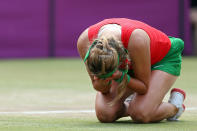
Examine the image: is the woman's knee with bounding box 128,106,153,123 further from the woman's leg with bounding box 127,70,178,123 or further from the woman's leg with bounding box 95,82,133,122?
the woman's leg with bounding box 95,82,133,122

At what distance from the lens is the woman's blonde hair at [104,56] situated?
341cm

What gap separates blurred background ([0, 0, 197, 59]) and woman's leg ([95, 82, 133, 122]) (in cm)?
699

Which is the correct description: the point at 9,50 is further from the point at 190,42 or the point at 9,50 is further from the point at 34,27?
the point at 190,42

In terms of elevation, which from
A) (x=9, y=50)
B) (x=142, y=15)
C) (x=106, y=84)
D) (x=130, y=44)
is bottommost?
(x=9, y=50)

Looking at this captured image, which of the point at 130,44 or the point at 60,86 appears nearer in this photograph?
the point at 130,44

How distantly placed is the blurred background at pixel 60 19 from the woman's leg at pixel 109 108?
6.99 meters

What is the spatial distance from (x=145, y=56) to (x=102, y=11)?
7526 millimetres

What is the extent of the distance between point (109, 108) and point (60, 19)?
7.30 metres

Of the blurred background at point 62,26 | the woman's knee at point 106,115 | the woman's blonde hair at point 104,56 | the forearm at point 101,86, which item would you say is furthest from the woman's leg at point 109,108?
the blurred background at point 62,26

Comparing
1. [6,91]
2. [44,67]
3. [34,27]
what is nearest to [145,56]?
[6,91]

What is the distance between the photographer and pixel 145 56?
3.71m

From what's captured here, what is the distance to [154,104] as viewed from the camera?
3973 millimetres

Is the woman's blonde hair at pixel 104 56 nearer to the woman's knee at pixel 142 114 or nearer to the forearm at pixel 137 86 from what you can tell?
the forearm at pixel 137 86

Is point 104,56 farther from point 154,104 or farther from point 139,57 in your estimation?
point 154,104
